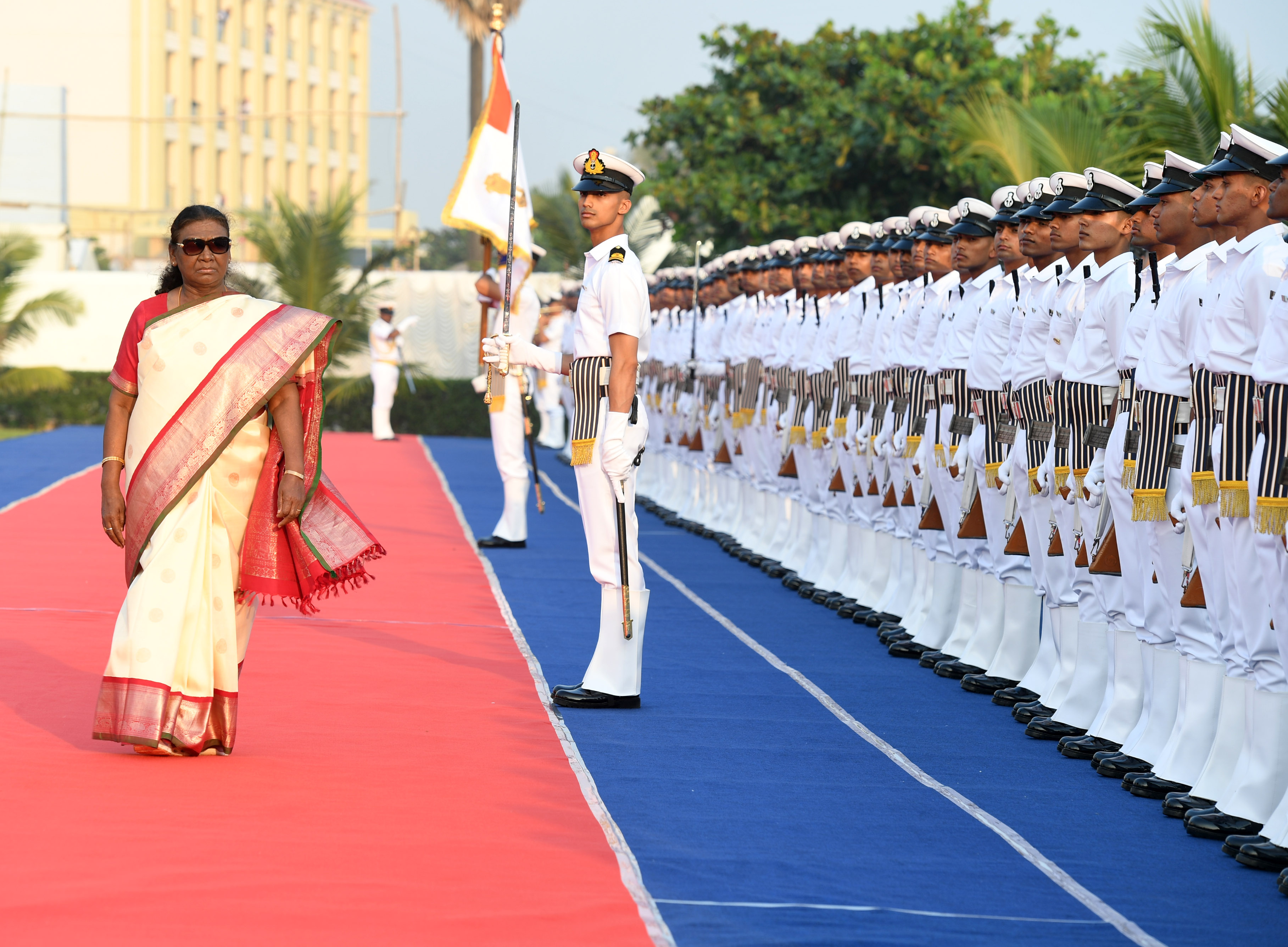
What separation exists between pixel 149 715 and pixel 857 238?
7.51 meters

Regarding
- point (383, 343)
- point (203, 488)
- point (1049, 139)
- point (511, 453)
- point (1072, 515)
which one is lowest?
point (511, 453)

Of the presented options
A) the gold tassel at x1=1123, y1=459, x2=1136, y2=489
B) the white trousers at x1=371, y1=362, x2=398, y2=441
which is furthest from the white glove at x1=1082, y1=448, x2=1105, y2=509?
the white trousers at x1=371, y1=362, x2=398, y2=441

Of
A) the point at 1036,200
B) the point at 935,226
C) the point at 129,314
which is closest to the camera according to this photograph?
the point at 1036,200

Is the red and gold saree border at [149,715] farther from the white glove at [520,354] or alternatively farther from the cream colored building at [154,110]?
the cream colored building at [154,110]

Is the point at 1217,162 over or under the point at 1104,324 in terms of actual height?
over

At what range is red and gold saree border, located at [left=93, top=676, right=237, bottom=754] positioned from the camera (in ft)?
20.5

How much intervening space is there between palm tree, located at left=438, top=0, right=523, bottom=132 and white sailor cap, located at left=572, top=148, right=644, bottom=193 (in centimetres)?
2600

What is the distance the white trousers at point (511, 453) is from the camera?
1411 centimetres

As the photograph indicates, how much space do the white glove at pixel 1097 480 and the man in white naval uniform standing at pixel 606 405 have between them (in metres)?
1.95

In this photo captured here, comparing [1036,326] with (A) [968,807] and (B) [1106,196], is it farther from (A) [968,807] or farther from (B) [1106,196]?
(A) [968,807]

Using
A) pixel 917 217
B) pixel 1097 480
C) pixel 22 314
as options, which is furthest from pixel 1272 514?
pixel 22 314

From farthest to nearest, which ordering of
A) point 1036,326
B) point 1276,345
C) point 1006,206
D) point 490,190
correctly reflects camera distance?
point 490,190 < point 1006,206 < point 1036,326 < point 1276,345

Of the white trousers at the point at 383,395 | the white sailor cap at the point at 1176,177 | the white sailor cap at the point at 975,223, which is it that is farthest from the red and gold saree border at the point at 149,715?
the white trousers at the point at 383,395

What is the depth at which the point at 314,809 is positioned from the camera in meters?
5.84
